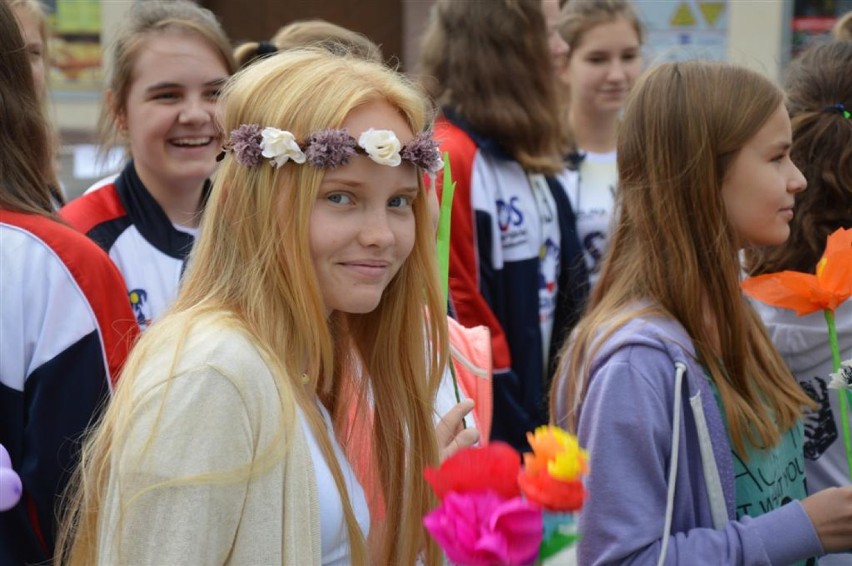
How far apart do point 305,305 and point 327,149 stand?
0.24 m

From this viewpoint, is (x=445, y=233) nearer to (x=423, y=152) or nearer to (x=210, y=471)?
(x=423, y=152)

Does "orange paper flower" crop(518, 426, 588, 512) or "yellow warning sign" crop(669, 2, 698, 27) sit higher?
"orange paper flower" crop(518, 426, 588, 512)

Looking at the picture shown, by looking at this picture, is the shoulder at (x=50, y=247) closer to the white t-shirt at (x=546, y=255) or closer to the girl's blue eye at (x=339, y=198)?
the girl's blue eye at (x=339, y=198)

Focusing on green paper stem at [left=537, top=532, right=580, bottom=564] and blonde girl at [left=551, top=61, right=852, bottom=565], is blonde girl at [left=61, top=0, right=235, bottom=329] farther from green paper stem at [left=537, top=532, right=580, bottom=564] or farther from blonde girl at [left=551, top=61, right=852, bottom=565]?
green paper stem at [left=537, top=532, right=580, bottom=564]

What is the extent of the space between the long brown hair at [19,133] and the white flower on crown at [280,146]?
74 centimetres

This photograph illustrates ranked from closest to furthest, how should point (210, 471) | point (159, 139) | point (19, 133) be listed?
1. point (210, 471)
2. point (19, 133)
3. point (159, 139)

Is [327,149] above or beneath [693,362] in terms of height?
above

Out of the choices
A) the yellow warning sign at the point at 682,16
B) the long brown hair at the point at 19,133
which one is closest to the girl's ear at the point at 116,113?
the long brown hair at the point at 19,133

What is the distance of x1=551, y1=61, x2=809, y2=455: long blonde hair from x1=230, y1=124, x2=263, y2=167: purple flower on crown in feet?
2.69

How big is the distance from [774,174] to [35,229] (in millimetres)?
1477

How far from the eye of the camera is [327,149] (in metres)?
1.83

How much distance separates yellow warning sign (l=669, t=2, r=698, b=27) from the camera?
8055 millimetres

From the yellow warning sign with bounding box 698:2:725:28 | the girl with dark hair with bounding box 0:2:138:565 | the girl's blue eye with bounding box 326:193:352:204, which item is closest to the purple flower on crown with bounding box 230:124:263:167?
the girl's blue eye with bounding box 326:193:352:204

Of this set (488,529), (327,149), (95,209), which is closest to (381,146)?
(327,149)
